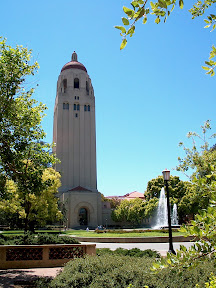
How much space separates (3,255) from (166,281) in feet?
26.0

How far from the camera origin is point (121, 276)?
5645 mm

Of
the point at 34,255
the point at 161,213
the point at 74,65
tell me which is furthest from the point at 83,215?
the point at 34,255

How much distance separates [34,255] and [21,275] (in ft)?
5.49

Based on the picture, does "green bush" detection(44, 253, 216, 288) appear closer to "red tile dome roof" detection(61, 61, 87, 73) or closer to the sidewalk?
the sidewalk

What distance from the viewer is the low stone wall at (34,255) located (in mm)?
10789

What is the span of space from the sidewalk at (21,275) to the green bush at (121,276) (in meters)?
1.92

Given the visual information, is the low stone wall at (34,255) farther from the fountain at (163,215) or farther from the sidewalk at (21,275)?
the fountain at (163,215)

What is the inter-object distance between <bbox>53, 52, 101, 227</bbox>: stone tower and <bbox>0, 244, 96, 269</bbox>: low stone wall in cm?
4737

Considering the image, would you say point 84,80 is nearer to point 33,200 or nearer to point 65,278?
point 33,200

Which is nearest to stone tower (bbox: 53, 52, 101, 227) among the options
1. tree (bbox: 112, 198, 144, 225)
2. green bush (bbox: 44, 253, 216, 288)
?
tree (bbox: 112, 198, 144, 225)

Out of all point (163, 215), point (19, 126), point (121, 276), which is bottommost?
point (163, 215)

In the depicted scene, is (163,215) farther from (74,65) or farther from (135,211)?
(74,65)

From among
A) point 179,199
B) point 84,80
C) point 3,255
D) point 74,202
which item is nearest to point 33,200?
point 3,255

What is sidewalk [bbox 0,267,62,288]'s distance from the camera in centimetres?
821
